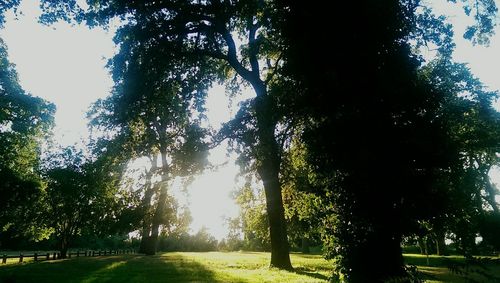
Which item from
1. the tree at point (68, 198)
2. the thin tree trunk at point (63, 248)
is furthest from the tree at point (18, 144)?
the thin tree trunk at point (63, 248)

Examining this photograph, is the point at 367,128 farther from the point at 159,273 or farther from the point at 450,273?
the point at 450,273

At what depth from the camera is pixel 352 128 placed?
36.7ft

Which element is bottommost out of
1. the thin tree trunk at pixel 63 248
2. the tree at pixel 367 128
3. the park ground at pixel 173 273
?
the park ground at pixel 173 273

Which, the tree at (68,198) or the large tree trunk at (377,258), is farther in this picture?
the tree at (68,198)

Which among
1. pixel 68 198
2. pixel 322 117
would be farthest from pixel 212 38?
pixel 68 198

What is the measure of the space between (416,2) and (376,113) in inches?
214

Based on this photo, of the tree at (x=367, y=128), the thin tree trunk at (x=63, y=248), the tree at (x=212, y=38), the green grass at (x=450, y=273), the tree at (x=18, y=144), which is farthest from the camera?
the thin tree trunk at (x=63, y=248)

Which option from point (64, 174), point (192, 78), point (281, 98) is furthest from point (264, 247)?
point (281, 98)

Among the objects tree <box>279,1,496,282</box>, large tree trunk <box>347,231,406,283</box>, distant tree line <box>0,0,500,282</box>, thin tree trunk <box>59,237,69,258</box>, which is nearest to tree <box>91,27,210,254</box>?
distant tree line <box>0,0,500,282</box>

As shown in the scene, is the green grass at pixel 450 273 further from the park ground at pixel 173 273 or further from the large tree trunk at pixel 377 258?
the large tree trunk at pixel 377 258

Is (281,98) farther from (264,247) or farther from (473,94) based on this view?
(264,247)

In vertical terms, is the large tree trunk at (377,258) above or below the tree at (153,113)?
below

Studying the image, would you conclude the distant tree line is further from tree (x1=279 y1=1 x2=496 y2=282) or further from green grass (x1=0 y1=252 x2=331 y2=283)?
green grass (x1=0 y1=252 x2=331 y2=283)

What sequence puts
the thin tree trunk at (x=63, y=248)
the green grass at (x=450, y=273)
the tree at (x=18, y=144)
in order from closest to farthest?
the green grass at (x=450, y=273) < the tree at (x=18, y=144) < the thin tree trunk at (x=63, y=248)
